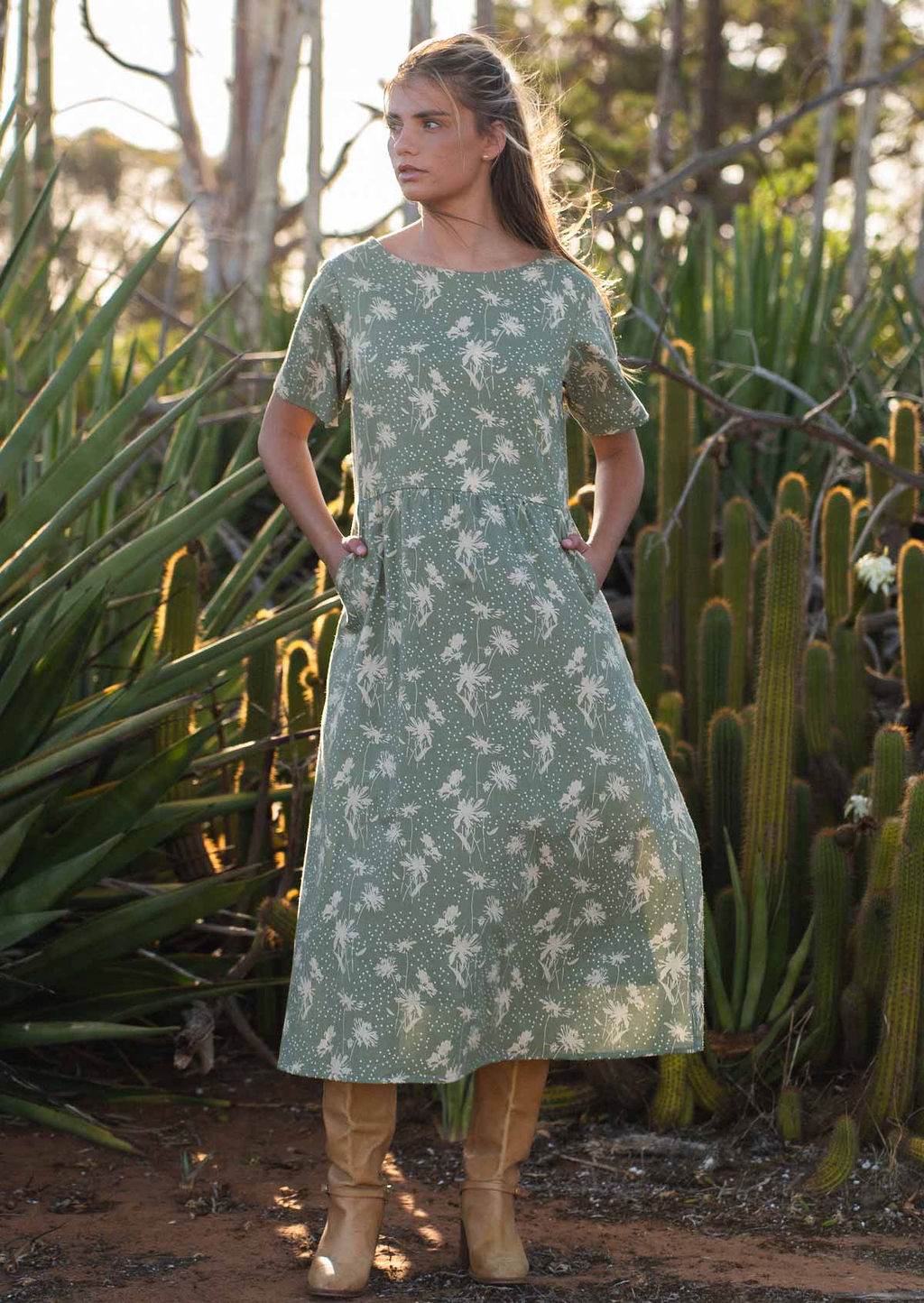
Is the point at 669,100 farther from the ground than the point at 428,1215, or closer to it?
farther from the ground

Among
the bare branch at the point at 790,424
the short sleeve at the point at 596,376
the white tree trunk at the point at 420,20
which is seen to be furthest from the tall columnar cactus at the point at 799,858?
the white tree trunk at the point at 420,20

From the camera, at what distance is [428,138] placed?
2342 millimetres

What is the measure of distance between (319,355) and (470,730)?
2.10ft

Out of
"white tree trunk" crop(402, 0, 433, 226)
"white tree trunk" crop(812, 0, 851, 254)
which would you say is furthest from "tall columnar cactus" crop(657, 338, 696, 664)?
"white tree trunk" crop(812, 0, 851, 254)

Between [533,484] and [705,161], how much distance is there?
8.87 ft

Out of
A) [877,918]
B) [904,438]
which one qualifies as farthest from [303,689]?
[904,438]

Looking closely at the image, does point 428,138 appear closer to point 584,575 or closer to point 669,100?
point 584,575

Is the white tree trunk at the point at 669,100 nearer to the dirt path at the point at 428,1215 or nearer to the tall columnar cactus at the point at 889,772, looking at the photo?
the tall columnar cactus at the point at 889,772

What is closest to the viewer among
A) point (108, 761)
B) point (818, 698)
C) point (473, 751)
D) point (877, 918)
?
point (473, 751)

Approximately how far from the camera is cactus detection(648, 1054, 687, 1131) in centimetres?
308

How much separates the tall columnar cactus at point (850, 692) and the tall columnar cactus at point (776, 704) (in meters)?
0.46

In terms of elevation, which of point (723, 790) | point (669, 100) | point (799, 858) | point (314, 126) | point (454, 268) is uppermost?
point (669, 100)

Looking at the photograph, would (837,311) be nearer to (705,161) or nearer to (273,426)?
(705,161)

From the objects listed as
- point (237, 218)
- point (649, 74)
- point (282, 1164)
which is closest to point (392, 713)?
point (282, 1164)
